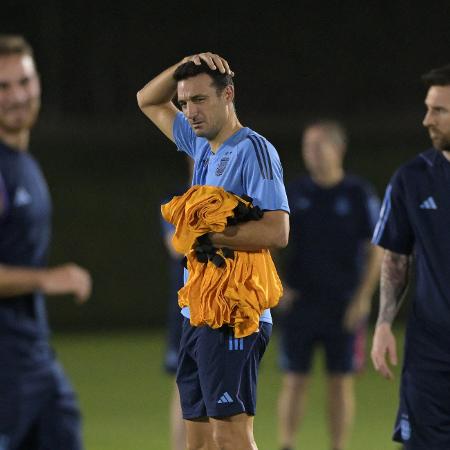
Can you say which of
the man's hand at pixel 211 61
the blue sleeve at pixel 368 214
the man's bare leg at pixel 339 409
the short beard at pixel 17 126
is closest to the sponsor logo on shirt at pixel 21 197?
the short beard at pixel 17 126

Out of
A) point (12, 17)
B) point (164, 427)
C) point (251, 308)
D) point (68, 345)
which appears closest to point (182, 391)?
point (251, 308)

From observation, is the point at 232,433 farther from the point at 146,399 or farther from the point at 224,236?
the point at 146,399

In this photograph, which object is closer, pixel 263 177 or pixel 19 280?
pixel 19 280

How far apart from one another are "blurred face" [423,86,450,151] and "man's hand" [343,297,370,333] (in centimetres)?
298

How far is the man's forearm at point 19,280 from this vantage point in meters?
3.62

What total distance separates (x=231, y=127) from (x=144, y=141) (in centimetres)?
1156

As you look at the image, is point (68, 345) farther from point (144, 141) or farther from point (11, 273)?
point (11, 273)

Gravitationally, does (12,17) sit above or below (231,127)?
above

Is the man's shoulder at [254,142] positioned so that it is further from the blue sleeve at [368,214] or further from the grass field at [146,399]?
the grass field at [146,399]

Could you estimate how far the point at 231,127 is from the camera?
15.5 feet

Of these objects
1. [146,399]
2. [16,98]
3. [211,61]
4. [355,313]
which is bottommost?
[146,399]

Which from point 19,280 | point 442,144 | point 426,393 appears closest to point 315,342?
point 426,393

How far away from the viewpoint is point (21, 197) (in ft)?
12.5

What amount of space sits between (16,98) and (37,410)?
1.07 m
